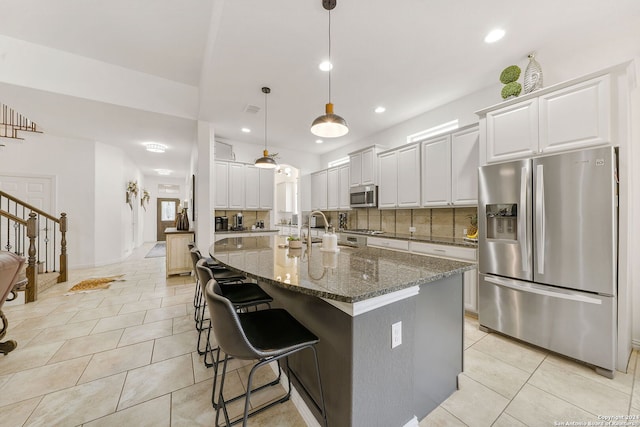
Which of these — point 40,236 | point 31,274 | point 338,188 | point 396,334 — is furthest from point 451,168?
point 40,236

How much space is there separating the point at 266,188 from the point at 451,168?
149 inches

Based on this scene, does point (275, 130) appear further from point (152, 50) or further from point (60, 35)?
point (60, 35)

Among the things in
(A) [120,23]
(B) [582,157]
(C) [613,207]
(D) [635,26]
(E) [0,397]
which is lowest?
(E) [0,397]

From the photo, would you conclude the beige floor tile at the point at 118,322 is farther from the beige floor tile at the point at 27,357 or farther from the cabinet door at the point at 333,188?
the cabinet door at the point at 333,188

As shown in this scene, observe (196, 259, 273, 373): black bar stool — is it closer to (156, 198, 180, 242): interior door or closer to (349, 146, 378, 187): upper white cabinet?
(349, 146, 378, 187): upper white cabinet

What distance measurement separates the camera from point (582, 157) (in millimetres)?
1933

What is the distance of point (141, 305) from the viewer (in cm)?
326

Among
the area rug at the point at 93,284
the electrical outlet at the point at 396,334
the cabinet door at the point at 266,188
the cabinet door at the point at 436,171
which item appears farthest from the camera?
the cabinet door at the point at 266,188

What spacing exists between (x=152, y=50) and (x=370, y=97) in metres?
2.95

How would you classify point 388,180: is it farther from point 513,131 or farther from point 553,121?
point 553,121

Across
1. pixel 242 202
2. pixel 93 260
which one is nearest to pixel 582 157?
pixel 242 202

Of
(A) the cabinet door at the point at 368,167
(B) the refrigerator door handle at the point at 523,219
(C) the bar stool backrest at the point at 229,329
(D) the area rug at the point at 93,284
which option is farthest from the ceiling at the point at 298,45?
(D) the area rug at the point at 93,284

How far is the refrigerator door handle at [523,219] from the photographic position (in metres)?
2.19

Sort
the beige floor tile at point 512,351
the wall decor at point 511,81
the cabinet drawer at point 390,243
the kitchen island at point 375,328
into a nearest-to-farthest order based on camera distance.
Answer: the kitchen island at point 375,328 → the beige floor tile at point 512,351 → the wall decor at point 511,81 → the cabinet drawer at point 390,243
